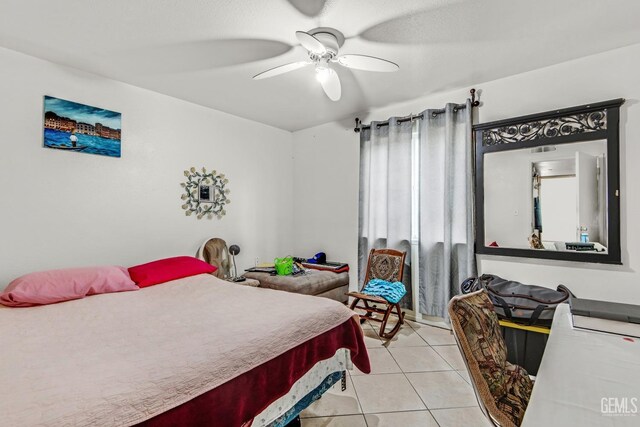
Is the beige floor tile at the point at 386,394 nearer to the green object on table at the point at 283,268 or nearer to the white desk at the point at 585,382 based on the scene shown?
the white desk at the point at 585,382

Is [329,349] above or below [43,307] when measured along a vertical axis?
below

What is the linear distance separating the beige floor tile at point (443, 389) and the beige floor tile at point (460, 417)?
5 cm

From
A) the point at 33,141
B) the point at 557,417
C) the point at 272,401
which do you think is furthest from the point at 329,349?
the point at 33,141

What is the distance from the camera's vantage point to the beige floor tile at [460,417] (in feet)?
6.15

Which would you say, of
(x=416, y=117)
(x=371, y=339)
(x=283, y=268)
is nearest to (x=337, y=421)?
(x=371, y=339)

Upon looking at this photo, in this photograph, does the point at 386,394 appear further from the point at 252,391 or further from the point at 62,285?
the point at 62,285

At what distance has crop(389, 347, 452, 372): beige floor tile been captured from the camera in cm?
258

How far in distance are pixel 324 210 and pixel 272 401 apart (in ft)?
10.5

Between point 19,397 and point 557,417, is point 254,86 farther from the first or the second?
point 557,417

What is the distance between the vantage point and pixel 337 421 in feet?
6.29

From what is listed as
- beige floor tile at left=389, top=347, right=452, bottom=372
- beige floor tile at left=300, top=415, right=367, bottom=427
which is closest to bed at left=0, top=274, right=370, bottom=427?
beige floor tile at left=300, top=415, right=367, bottom=427

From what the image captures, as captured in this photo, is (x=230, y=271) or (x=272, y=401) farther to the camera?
(x=230, y=271)

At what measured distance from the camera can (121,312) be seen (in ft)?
6.51

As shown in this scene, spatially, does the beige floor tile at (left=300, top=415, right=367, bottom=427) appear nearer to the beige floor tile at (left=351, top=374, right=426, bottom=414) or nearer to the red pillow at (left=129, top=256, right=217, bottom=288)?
the beige floor tile at (left=351, top=374, right=426, bottom=414)
